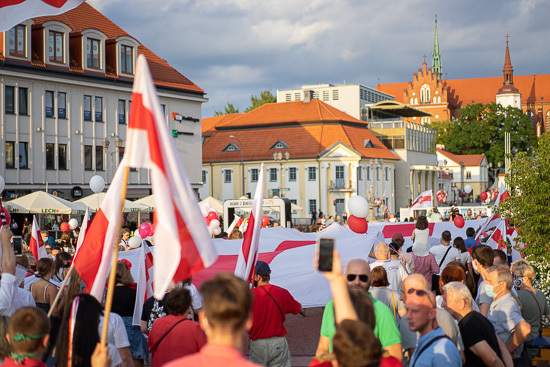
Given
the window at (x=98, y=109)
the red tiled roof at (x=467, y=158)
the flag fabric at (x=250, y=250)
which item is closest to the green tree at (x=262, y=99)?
the red tiled roof at (x=467, y=158)

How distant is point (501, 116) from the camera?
350 feet

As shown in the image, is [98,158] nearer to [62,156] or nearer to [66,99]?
[62,156]

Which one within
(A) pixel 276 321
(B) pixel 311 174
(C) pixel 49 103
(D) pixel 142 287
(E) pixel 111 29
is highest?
(E) pixel 111 29

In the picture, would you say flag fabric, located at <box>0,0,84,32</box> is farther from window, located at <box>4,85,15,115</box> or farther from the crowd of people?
window, located at <box>4,85,15,115</box>

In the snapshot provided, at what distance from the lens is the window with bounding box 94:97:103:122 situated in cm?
4531

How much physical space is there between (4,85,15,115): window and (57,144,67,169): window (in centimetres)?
364

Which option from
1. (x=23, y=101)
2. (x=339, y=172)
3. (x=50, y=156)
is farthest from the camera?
(x=339, y=172)

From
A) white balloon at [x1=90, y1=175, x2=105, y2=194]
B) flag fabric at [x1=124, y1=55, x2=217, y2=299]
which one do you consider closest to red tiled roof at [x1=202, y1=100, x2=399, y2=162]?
white balloon at [x1=90, y1=175, x2=105, y2=194]

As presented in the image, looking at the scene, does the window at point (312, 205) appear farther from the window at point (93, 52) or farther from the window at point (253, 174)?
the window at point (93, 52)

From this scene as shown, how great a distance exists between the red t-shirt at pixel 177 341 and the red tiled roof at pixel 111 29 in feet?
122

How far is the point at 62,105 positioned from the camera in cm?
4347

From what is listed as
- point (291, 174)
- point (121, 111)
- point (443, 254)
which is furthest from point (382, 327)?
point (291, 174)

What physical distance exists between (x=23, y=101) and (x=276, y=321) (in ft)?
120

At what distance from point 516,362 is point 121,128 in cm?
4139
